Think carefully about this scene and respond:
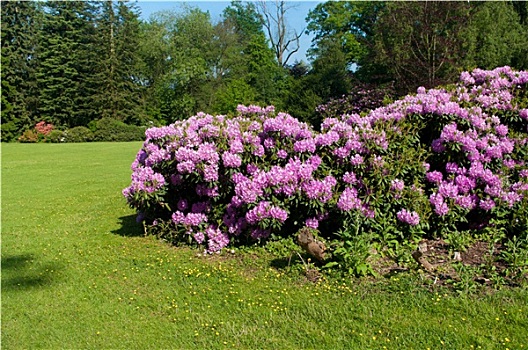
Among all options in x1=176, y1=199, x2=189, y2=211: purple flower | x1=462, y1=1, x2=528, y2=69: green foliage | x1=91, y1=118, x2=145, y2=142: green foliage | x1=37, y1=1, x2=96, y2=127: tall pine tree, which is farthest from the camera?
x1=37, y1=1, x2=96, y2=127: tall pine tree

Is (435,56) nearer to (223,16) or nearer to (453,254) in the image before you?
(453,254)

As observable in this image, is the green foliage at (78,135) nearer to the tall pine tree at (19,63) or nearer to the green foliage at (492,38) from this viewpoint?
the tall pine tree at (19,63)

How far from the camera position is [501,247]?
169 inches

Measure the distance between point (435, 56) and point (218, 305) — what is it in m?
14.4

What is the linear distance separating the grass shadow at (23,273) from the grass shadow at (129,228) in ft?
3.72

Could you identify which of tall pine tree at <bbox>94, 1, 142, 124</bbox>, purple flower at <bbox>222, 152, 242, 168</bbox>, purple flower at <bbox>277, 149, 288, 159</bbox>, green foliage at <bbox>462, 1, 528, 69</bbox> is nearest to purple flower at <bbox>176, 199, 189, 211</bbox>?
purple flower at <bbox>222, 152, 242, 168</bbox>

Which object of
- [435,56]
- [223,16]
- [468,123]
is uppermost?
[223,16]

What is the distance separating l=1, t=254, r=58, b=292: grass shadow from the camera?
13.6 ft

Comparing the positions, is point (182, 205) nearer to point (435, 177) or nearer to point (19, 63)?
point (435, 177)

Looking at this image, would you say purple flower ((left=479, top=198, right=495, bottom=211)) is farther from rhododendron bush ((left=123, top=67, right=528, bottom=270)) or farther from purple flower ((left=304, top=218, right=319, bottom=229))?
purple flower ((left=304, top=218, right=319, bottom=229))

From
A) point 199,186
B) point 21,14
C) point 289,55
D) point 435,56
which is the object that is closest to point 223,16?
point 289,55

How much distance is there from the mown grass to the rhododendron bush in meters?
0.57

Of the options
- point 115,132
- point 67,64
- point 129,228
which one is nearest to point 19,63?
point 67,64

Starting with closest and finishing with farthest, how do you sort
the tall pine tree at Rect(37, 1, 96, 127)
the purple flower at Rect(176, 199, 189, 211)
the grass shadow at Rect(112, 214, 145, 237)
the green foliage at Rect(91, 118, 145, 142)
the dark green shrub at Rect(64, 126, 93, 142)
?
the purple flower at Rect(176, 199, 189, 211), the grass shadow at Rect(112, 214, 145, 237), the dark green shrub at Rect(64, 126, 93, 142), the green foliage at Rect(91, 118, 145, 142), the tall pine tree at Rect(37, 1, 96, 127)
